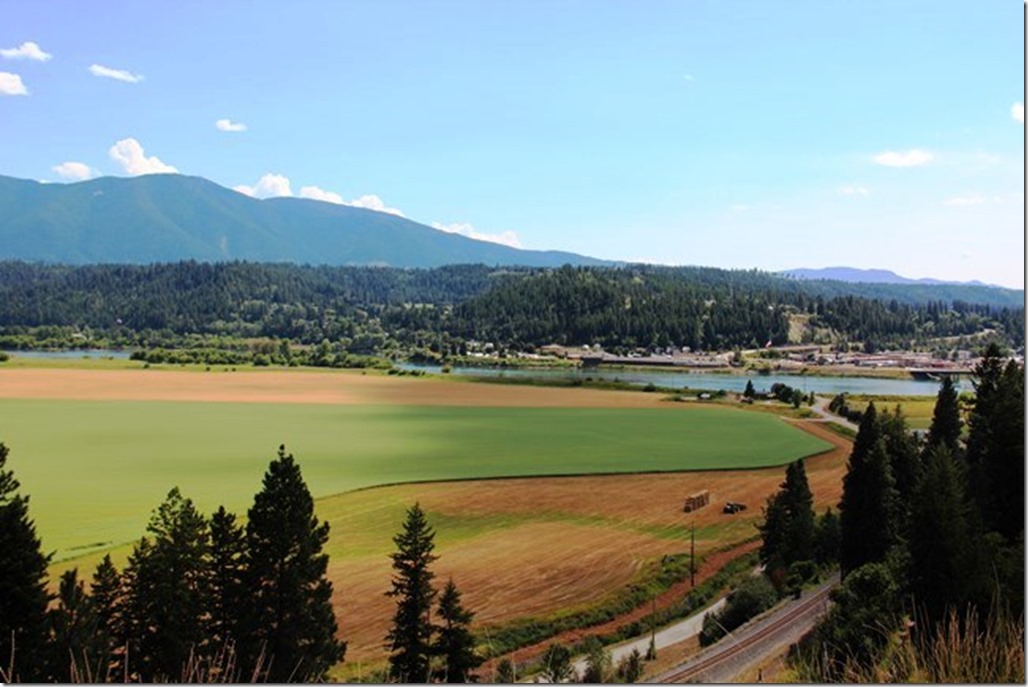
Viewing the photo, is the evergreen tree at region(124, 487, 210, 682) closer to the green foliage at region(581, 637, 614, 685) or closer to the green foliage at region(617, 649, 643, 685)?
the green foliage at region(581, 637, 614, 685)

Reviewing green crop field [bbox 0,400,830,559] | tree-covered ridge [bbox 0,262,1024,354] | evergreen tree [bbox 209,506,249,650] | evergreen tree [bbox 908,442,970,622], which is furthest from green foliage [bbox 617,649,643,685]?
tree-covered ridge [bbox 0,262,1024,354]

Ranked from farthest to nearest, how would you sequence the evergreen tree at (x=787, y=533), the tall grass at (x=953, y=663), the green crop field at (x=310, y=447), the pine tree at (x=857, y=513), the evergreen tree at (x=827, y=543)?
the green crop field at (x=310, y=447), the evergreen tree at (x=827, y=543), the evergreen tree at (x=787, y=533), the pine tree at (x=857, y=513), the tall grass at (x=953, y=663)

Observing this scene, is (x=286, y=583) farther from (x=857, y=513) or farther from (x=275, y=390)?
(x=275, y=390)

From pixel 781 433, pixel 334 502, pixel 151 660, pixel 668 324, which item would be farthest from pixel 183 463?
pixel 668 324

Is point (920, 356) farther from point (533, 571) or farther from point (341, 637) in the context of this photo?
point (341, 637)

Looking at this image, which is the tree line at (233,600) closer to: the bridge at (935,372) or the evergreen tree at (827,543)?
the evergreen tree at (827,543)

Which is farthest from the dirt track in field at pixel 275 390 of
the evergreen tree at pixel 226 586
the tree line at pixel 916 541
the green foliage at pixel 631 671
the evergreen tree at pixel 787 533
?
the green foliage at pixel 631 671

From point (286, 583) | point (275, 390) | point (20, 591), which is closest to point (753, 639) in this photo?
point (286, 583)
